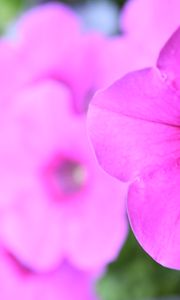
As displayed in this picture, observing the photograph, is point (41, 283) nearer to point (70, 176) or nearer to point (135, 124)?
point (70, 176)

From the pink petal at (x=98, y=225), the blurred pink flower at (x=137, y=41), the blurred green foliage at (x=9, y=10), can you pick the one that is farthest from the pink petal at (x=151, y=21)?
the blurred green foliage at (x=9, y=10)

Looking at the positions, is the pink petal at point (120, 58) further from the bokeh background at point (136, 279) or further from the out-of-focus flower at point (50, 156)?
the bokeh background at point (136, 279)

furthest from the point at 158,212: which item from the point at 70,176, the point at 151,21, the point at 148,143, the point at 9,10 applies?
the point at 9,10

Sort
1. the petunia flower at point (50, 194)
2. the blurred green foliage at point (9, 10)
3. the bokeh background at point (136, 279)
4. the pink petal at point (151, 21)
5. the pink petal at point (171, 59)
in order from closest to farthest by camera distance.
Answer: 1. the pink petal at point (171, 59)
2. the pink petal at point (151, 21)
3. the petunia flower at point (50, 194)
4. the bokeh background at point (136, 279)
5. the blurred green foliage at point (9, 10)

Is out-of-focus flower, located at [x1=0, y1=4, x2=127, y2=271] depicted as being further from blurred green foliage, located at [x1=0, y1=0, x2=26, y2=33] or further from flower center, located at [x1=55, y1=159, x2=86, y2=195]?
blurred green foliage, located at [x1=0, y1=0, x2=26, y2=33]

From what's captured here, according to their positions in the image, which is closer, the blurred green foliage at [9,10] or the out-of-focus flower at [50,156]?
the out-of-focus flower at [50,156]

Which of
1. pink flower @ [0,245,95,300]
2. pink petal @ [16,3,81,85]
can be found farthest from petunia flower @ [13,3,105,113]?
pink flower @ [0,245,95,300]

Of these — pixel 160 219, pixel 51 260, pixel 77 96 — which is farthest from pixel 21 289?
pixel 160 219
